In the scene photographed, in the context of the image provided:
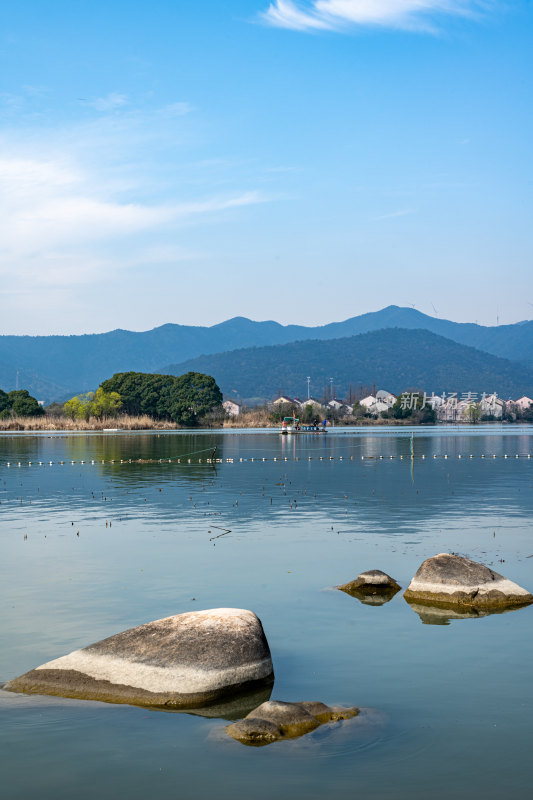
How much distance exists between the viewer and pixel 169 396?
6511 inches

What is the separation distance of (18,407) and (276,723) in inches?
5996

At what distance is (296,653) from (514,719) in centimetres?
451

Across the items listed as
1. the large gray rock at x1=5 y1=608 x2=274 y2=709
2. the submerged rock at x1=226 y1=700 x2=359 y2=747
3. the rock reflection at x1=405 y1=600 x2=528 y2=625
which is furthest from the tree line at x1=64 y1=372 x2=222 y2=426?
the submerged rock at x1=226 y1=700 x2=359 y2=747

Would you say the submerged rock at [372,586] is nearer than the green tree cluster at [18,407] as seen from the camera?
Yes

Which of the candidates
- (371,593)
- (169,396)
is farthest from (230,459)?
(169,396)

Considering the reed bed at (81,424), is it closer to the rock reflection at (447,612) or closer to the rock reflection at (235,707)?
the rock reflection at (447,612)

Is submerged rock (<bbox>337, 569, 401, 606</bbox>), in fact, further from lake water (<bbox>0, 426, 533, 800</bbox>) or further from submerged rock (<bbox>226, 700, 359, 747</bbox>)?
submerged rock (<bbox>226, 700, 359, 747</bbox>)

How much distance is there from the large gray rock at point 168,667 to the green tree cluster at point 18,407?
485 ft

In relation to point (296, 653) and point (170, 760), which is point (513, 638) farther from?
point (170, 760)

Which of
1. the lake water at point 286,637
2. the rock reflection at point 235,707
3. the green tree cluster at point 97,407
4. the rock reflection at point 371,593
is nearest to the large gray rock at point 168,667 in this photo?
the rock reflection at point 235,707

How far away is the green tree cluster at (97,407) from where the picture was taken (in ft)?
520

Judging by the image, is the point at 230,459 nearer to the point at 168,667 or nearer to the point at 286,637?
A: the point at 286,637

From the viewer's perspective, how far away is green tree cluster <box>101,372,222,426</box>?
162 metres

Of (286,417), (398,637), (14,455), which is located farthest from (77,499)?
(286,417)
